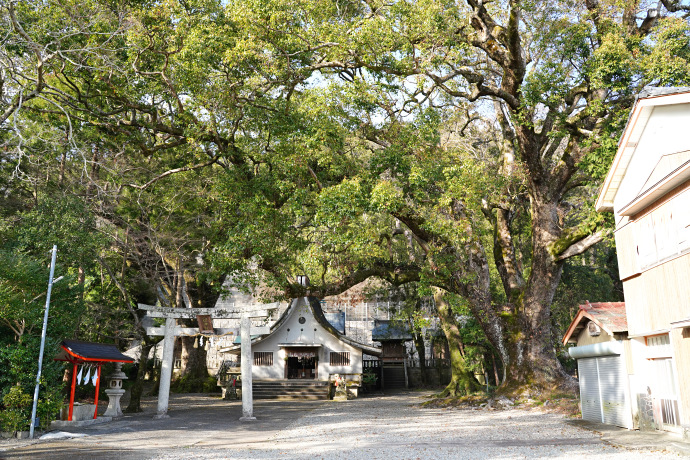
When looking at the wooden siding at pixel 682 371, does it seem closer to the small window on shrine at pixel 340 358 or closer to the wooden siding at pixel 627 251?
the wooden siding at pixel 627 251

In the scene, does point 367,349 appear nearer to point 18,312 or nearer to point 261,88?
point 261,88

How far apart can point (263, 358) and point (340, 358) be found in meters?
4.12

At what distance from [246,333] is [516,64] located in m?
11.5

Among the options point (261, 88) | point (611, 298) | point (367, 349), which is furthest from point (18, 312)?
point (611, 298)

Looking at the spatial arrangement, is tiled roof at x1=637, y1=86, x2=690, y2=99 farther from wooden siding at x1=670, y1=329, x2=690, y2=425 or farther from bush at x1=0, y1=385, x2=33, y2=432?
bush at x1=0, y1=385, x2=33, y2=432

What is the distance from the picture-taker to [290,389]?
2666 cm

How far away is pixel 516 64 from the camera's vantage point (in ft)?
48.5

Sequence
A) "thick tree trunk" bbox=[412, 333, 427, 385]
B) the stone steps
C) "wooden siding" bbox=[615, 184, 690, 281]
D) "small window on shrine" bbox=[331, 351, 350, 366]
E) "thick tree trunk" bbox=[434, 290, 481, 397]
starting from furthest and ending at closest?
1. the stone steps
2. "thick tree trunk" bbox=[412, 333, 427, 385]
3. "small window on shrine" bbox=[331, 351, 350, 366]
4. "thick tree trunk" bbox=[434, 290, 481, 397]
5. "wooden siding" bbox=[615, 184, 690, 281]

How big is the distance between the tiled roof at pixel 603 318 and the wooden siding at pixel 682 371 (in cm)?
187

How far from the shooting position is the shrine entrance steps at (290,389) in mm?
26219

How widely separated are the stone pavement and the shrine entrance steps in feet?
31.7

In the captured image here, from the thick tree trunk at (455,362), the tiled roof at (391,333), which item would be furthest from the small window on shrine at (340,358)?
the thick tree trunk at (455,362)

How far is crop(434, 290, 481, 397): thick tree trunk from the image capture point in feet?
66.9

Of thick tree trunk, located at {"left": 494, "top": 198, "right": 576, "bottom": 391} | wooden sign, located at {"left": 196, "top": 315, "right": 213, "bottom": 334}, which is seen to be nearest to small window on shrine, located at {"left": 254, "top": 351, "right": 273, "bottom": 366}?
wooden sign, located at {"left": 196, "top": 315, "right": 213, "bottom": 334}
